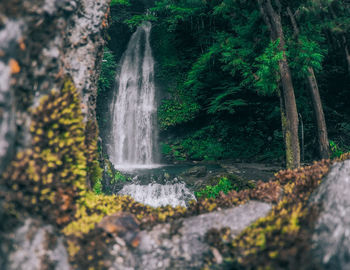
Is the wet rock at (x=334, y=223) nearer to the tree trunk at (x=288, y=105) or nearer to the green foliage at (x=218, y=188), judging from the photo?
the tree trunk at (x=288, y=105)

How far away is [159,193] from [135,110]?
9250 mm

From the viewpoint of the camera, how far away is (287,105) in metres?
7.85

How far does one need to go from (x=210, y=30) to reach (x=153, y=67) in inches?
200

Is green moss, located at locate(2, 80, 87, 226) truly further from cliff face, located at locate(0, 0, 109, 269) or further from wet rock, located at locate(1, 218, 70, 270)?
wet rock, located at locate(1, 218, 70, 270)

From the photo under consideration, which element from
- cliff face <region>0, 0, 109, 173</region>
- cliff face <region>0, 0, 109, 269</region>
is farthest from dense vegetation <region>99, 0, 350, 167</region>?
cliff face <region>0, 0, 109, 269</region>

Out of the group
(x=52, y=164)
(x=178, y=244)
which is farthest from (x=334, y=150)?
(x=52, y=164)

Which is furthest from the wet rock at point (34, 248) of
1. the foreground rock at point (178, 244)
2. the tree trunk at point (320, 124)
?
the tree trunk at point (320, 124)

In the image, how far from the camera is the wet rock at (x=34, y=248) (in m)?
2.53

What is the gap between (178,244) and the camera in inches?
130

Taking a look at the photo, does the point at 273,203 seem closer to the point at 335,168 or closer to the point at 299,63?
the point at 335,168

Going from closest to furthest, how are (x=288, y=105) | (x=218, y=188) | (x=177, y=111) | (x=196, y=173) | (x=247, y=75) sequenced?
(x=288, y=105) → (x=218, y=188) → (x=196, y=173) → (x=247, y=75) → (x=177, y=111)

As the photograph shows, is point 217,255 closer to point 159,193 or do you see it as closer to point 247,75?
point 159,193

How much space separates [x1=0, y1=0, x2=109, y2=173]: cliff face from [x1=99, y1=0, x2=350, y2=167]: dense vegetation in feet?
16.7

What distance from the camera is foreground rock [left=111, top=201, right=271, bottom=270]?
10.4 feet
